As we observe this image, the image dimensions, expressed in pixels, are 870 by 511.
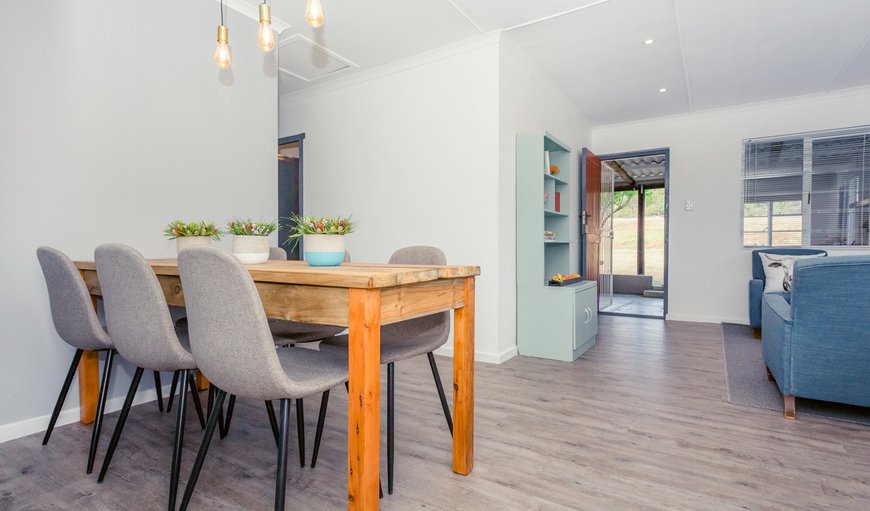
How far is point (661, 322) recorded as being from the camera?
17.2ft

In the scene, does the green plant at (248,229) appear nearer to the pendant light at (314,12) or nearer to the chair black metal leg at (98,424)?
the chair black metal leg at (98,424)

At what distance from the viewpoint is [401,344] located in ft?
6.11

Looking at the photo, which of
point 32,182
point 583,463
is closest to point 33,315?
point 32,182

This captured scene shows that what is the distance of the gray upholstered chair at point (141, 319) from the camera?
150cm

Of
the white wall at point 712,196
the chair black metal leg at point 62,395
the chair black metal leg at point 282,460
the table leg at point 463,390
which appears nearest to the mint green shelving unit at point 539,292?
the table leg at point 463,390

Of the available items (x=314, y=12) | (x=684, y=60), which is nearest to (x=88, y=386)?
(x=314, y=12)

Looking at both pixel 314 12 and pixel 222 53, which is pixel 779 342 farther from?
pixel 222 53

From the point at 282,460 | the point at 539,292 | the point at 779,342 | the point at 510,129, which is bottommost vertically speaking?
the point at 282,460

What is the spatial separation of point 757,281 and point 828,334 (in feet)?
8.55

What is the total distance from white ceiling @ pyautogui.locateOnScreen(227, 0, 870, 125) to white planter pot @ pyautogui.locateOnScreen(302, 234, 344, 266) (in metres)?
2.09

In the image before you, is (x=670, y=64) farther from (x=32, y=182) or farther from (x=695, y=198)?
(x=32, y=182)

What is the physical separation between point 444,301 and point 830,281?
73.2 inches

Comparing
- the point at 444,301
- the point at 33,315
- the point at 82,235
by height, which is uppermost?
the point at 82,235

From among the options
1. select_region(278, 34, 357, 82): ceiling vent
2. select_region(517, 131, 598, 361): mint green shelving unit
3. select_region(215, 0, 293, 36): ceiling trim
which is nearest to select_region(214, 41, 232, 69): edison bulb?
select_region(215, 0, 293, 36): ceiling trim
